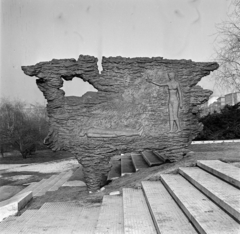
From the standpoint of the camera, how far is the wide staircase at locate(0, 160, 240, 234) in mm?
3699

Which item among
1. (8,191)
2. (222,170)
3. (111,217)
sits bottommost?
(8,191)

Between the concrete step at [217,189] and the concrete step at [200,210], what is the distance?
0.08 metres

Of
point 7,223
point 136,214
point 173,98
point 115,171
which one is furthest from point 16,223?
point 115,171

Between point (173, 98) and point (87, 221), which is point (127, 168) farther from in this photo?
point (87, 221)

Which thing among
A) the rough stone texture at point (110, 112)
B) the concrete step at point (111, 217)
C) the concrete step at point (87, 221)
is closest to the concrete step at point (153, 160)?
the rough stone texture at point (110, 112)

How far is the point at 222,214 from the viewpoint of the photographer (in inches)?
148

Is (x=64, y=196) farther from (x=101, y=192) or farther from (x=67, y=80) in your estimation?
(x=67, y=80)

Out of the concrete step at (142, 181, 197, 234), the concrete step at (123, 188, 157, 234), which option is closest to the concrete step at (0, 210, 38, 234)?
the concrete step at (123, 188, 157, 234)

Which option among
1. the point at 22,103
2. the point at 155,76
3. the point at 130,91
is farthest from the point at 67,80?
the point at 22,103

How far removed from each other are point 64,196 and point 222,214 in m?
4.07

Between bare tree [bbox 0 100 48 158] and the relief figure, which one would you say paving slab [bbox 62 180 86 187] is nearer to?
the relief figure

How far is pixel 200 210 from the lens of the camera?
397 cm

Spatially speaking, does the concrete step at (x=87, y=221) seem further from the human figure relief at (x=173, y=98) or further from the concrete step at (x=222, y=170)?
the human figure relief at (x=173, y=98)

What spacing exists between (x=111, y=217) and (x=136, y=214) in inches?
16.1
